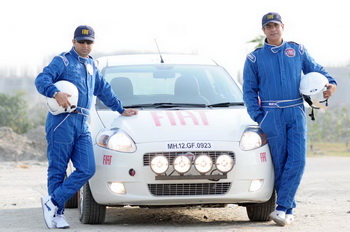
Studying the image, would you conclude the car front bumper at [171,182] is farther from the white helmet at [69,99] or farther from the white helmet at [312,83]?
the white helmet at [312,83]

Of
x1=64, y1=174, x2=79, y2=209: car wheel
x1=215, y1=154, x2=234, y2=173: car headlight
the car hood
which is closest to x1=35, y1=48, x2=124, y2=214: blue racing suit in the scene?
the car hood

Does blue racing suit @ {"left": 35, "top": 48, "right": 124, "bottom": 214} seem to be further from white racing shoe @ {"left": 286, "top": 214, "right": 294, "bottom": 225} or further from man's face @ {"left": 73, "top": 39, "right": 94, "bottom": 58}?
white racing shoe @ {"left": 286, "top": 214, "right": 294, "bottom": 225}

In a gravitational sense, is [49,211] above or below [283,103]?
below

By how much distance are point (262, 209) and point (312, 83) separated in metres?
1.27

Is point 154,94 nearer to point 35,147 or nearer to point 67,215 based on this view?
point 67,215

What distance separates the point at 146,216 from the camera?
902 cm

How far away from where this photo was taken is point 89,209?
790cm

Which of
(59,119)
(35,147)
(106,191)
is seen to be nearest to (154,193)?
(106,191)

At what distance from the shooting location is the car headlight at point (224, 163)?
25.0 feet

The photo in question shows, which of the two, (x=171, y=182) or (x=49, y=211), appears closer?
(x=171, y=182)

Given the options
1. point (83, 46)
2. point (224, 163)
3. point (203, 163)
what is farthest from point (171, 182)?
point (83, 46)

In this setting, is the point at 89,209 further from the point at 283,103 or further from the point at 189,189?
the point at 283,103

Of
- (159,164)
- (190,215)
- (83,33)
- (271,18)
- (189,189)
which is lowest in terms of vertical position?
(190,215)

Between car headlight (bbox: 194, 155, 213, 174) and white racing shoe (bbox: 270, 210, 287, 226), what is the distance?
81 centimetres
